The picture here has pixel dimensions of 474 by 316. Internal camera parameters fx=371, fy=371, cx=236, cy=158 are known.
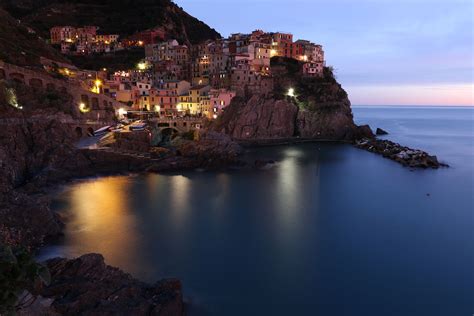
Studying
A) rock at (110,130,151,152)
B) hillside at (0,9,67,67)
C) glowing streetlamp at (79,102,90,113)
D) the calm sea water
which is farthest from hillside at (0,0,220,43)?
the calm sea water

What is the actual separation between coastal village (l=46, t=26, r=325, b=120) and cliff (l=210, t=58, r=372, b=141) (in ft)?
4.86

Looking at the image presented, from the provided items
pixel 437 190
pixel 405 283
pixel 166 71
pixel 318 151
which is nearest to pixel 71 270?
pixel 405 283

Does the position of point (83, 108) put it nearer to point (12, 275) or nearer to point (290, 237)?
point (290, 237)

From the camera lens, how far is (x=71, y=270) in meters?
12.2

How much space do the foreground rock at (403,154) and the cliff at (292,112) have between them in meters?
6.36

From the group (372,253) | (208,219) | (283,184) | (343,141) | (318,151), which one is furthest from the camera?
(343,141)

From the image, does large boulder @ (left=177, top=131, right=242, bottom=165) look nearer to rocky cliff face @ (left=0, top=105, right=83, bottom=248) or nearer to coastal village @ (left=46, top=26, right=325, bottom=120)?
rocky cliff face @ (left=0, top=105, right=83, bottom=248)

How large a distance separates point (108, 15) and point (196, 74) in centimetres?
4087

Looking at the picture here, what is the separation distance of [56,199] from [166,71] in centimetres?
3617

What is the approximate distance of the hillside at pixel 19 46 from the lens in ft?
Answer: 141

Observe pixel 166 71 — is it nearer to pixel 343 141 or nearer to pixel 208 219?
pixel 343 141

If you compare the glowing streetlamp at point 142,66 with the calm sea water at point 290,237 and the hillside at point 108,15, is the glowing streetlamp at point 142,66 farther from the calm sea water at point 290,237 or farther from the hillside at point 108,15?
the calm sea water at point 290,237

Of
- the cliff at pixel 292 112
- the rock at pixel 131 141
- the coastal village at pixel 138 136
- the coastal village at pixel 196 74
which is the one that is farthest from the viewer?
the cliff at pixel 292 112

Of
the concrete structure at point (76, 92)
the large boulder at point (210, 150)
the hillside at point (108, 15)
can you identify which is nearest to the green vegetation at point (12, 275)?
the large boulder at point (210, 150)
